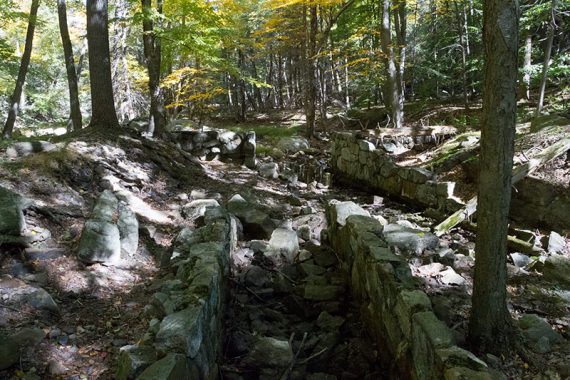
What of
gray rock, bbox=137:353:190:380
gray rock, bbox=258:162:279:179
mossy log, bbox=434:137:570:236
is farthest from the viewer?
gray rock, bbox=258:162:279:179

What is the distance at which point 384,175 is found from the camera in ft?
32.4

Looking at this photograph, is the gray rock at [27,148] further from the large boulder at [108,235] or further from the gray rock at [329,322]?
the gray rock at [329,322]

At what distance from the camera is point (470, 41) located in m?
18.2

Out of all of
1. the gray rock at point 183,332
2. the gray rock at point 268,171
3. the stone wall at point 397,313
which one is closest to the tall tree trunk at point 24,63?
the gray rock at point 268,171

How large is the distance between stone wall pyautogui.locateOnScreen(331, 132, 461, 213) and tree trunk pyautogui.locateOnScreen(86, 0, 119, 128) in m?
6.27

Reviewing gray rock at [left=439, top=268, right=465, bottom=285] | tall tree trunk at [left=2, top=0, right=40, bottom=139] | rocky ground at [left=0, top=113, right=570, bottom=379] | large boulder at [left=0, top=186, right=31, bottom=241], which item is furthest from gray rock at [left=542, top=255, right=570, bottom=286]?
tall tree trunk at [left=2, top=0, right=40, bottom=139]

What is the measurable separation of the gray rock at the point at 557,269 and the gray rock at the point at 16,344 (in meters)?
5.45

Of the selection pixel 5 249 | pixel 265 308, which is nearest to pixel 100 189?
pixel 5 249

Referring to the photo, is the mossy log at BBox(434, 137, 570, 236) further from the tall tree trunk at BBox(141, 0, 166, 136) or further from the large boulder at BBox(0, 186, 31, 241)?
the tall tree trunk at BBox(141, 0, 166, 136)

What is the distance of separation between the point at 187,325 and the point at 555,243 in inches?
223

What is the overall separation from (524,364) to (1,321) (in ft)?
13.2

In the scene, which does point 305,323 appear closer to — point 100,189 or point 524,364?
point 524,364

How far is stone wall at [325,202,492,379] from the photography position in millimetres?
2418

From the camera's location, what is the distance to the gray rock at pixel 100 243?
14.1 ft
